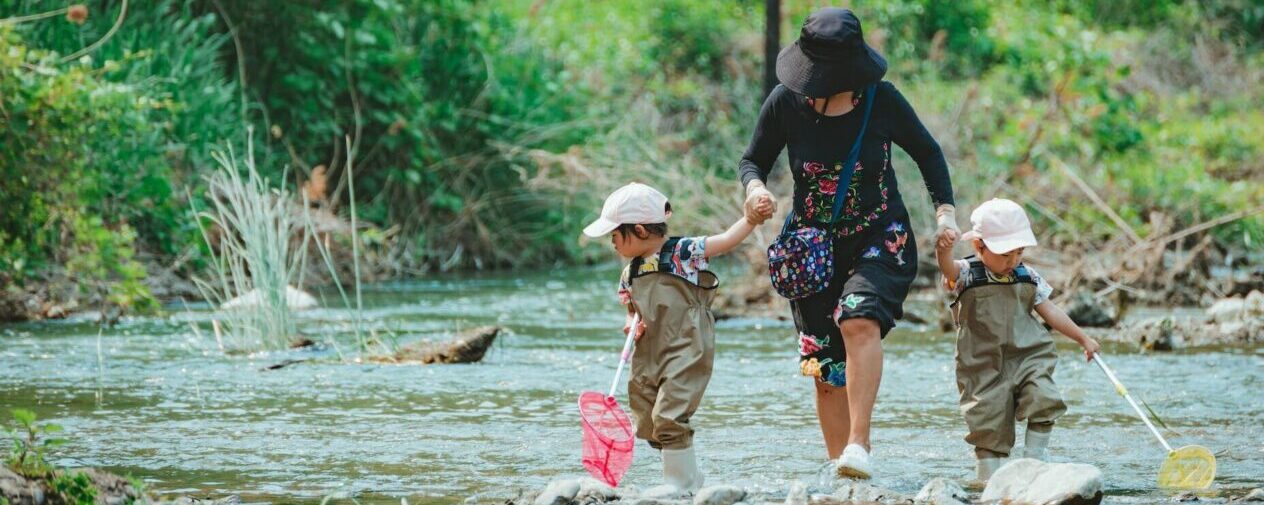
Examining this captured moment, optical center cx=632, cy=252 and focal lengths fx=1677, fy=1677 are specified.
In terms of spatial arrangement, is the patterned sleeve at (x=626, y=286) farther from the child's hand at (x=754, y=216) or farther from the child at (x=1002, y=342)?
the child at (x=1002, y=342)

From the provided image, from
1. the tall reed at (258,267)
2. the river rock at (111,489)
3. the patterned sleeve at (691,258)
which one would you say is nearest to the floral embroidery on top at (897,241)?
the patterned sleeve at (691,258)

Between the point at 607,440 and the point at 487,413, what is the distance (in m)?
2.07

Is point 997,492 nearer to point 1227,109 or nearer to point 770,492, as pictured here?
point 770,492

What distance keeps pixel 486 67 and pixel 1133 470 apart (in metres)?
12.0

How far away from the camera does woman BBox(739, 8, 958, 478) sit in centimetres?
541

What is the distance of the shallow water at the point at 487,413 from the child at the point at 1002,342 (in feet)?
0.95

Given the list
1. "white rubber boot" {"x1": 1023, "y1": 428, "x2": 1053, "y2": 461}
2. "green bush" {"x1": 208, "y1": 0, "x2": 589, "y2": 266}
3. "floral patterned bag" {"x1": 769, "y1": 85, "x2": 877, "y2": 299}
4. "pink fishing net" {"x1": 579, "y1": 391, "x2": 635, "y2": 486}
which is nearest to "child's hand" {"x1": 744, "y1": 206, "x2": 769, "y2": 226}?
"floral patterned bag" {"x1": 769, "y1": 85, "x2": 877, "y2": 299}

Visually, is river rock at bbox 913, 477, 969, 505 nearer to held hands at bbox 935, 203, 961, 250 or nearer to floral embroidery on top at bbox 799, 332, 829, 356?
floral embroidery on top at bbox 799, 332, 829, 356

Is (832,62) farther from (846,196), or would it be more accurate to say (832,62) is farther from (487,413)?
(487,413)

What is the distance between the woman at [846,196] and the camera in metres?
5.41

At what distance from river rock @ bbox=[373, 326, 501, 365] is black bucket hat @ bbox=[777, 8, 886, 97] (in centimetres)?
400

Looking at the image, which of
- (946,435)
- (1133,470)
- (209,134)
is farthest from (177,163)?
(1133,470)

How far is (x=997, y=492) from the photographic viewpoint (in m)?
5.13

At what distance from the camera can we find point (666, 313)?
541cm
